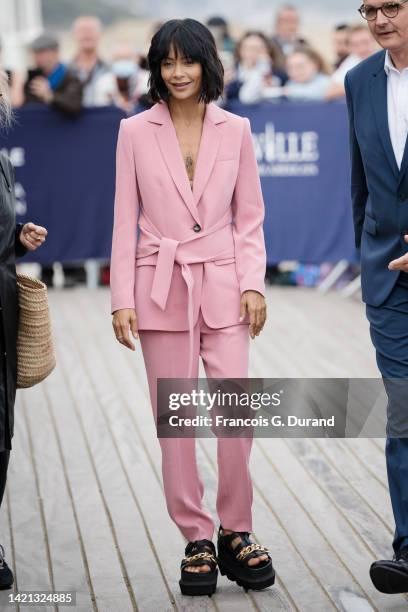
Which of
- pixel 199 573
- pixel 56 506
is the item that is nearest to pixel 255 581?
pixel 199 573

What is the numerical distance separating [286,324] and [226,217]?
18.4 feet

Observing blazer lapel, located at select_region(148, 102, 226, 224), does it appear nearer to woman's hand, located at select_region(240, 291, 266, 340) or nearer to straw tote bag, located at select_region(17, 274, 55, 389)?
woman's hand, located at select_region(240, 291, 266, 340)

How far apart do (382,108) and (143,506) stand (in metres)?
2.21

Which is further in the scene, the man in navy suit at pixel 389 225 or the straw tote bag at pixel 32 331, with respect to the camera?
the straw tote bag at pixel 32 331

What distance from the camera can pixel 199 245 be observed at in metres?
4.90

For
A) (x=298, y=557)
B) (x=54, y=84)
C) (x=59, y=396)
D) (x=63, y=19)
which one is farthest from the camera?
(x=63, y=19)

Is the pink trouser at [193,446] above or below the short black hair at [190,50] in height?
below

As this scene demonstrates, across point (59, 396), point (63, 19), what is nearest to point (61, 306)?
point (59, 396)

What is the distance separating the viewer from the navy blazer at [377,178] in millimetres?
4848

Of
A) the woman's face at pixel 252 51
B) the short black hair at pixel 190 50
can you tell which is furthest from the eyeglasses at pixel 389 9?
the woman's face at pixel 252 51

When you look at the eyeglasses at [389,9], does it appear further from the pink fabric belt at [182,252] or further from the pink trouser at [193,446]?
the pink trouser at [193,446]

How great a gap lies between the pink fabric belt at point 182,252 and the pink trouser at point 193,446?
0.24 feet

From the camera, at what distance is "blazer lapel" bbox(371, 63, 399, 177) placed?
15.8 ft

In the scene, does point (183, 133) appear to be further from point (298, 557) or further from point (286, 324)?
point (286, 324)
